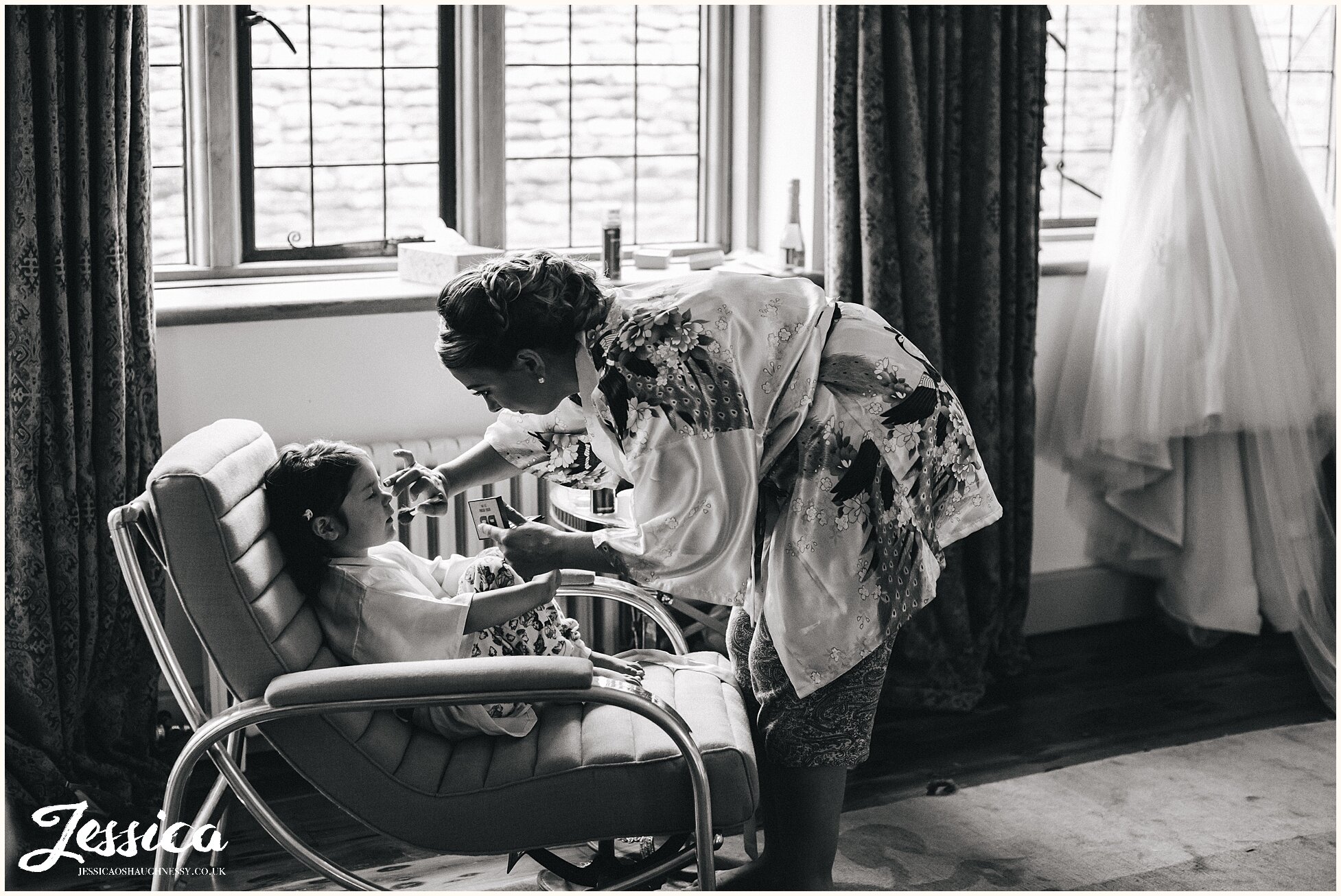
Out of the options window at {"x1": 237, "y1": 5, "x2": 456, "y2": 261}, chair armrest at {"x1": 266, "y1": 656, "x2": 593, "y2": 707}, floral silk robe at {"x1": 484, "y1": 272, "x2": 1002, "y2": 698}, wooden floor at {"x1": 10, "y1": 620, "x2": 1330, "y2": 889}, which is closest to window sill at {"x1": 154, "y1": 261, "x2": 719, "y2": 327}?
window at {"x1": 237, "y1": 5, "x2": 456, "y2": 261}

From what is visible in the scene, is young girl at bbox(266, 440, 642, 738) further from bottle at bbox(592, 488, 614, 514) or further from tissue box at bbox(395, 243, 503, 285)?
tissue box at bbox(395, 243, 503, 285)

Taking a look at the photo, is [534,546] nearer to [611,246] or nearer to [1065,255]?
[611,246]

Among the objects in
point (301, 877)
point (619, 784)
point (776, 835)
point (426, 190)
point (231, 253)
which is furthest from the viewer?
point (426, 190)

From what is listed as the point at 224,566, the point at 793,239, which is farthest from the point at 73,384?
the point at 793,239

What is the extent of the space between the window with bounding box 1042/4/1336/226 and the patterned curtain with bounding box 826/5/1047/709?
1.41ft

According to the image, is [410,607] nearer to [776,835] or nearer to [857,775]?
[776,835]

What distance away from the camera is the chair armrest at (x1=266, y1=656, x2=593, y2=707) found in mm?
1836

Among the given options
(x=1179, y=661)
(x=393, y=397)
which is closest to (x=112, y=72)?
(x=393, y=397)

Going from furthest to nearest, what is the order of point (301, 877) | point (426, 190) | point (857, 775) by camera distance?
point (426, 190) < point (857, 775) < point (301, 877)

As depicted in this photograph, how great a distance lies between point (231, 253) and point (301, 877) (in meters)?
1.46

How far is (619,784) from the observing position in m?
1.95

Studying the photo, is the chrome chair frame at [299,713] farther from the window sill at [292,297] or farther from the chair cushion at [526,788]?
the window sill at [292,297]

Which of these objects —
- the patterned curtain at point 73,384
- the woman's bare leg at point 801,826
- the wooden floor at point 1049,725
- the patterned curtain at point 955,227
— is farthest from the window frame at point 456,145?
the woman's bare leg at point 801,826

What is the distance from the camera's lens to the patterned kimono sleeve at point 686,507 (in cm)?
182
